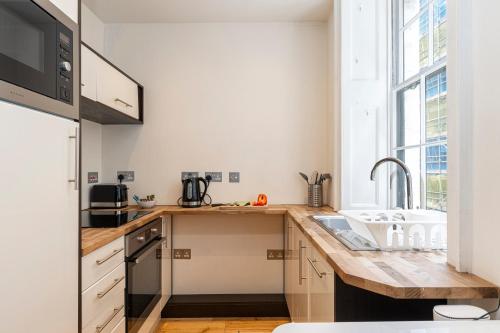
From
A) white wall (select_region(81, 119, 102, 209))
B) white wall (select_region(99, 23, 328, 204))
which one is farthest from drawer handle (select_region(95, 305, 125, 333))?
white wall (select_region(99, 23, 328, 204))

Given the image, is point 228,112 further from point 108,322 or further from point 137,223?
point 108,322

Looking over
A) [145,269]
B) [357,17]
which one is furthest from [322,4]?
[145,269]

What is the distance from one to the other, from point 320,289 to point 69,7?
5.24 ft

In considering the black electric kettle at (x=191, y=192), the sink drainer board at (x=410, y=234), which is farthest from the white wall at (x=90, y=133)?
the sink drainer board at (x=410, y=234)

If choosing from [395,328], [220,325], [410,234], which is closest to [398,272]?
[410,234]

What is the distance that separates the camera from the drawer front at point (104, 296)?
1.38 m

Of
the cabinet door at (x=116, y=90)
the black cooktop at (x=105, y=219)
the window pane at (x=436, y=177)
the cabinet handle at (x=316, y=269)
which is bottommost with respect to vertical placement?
the cabinet handle at (x=316, y=269)

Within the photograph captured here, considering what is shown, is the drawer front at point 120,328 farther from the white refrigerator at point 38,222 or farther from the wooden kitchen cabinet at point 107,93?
the wooden kitchen cabinet at point 107,93

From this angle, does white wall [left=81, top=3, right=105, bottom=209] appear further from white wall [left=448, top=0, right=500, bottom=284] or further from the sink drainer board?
white wall [left=448, top=0, right=500, bottom=284]

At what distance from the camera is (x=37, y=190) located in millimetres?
1052

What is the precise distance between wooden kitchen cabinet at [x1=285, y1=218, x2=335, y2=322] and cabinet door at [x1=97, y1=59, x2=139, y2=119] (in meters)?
1.62

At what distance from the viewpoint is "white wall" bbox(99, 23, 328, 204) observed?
295 centimetres

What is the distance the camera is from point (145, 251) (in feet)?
6.81

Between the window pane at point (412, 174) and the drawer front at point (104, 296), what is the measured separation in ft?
6.16
